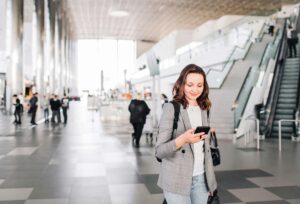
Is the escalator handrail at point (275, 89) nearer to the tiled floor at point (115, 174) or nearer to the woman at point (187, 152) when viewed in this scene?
the tiled floor at point (115, 174)

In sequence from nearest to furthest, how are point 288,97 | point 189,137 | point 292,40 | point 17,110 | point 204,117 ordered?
point 189,137, point 204,117, point 288,97, point 292,40, point 17,110

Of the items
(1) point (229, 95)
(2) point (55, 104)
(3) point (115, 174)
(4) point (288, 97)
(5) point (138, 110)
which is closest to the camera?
(3) point (115, 174)

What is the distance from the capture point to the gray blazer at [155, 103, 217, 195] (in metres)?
2.62

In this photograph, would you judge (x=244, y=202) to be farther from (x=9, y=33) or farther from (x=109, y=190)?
(x=9, y=33)

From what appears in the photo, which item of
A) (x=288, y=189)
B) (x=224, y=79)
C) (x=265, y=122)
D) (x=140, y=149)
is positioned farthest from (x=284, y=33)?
(x=288, y=189)

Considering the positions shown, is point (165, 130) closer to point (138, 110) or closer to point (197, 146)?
point (197, 146)

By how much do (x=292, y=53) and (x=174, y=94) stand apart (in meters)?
18.2

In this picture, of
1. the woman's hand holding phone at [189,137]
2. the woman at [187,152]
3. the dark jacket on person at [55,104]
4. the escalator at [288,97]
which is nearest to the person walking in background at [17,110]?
the dark jacket on person at [55,104]

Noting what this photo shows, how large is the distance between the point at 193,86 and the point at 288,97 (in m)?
13.9

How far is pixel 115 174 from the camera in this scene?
753 centimetres

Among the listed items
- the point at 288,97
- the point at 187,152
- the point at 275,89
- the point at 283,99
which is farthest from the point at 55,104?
the point at 187,152

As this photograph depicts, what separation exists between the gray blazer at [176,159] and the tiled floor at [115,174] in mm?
2984

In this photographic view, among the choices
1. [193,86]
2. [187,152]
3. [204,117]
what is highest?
[193,86]

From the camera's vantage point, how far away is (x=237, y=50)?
25344mm
